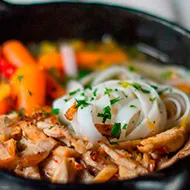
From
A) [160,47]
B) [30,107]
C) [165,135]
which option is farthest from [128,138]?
[160,47]

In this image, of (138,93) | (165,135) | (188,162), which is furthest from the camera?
(138,93)

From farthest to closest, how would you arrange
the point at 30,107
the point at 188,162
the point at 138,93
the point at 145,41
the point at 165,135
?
1. the point at 145,41
2. the point at 30,107
3. the point at 138,93
4. the point at 165,135
5. the point at 188,162

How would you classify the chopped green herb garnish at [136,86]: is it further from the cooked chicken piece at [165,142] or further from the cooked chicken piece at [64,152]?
the cooked chicken piece at [64,152]

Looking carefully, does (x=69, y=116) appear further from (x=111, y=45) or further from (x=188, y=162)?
(x=111, y=45)

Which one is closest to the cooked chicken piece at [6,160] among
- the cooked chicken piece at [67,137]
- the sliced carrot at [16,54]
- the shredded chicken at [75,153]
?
the shredded chicken at [75,153]

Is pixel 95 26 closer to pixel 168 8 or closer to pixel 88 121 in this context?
pixel 168 8

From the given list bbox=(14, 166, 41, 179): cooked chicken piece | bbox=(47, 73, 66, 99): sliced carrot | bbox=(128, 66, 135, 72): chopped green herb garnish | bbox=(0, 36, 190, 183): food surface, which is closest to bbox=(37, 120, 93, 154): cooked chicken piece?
bbox=(0, 36, 190, 183): food surface
